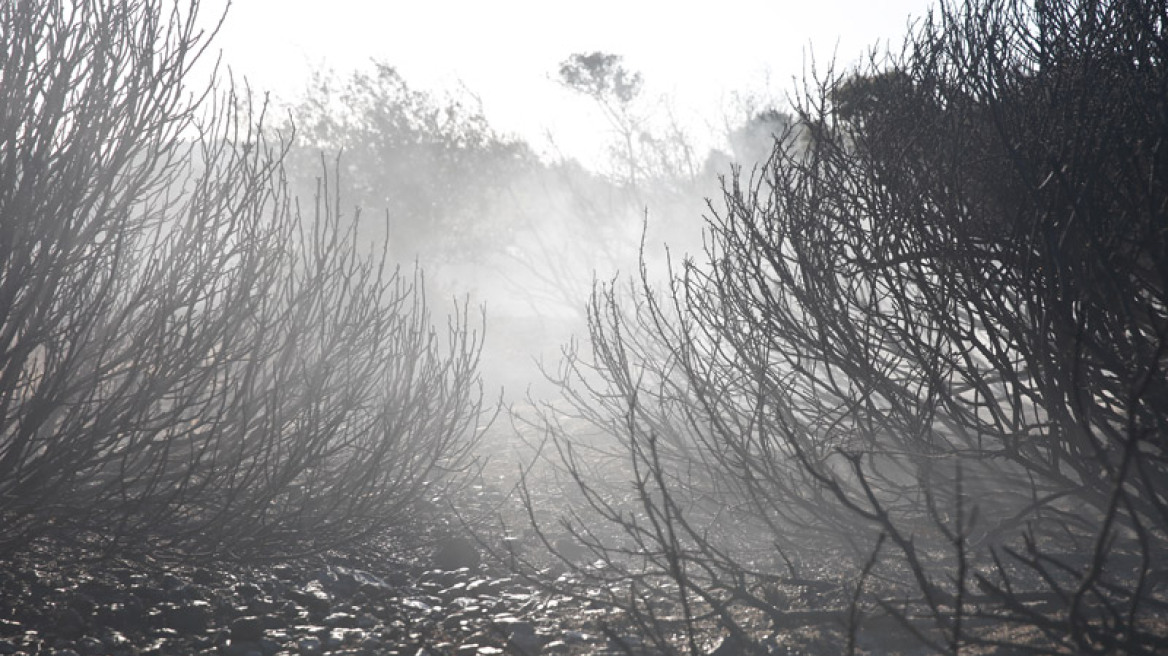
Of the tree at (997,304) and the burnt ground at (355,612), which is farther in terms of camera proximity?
the burnt ground at (355,612)

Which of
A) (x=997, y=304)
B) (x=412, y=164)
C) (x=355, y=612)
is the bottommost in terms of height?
(x=355, y=612)

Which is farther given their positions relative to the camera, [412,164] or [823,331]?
[412,164]

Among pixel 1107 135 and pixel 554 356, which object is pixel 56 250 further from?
pixel 554 356

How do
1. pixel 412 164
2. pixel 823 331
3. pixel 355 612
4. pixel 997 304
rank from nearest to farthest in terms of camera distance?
pixel 997 304
pixel 823 331
pixel 355 612
pixel 412 164

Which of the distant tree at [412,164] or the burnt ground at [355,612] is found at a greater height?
the distant tree at [412,164]

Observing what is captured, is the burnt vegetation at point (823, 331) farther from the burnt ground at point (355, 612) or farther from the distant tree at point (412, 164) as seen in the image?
the distant tree at point (412, 164)

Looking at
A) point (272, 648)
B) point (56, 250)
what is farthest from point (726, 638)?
point (56, 250)

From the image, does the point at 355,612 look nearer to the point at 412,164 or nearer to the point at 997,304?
the point at 997,304

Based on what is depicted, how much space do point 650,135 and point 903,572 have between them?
62.7 ft

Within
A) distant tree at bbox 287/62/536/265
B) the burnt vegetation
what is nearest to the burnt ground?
the burnt vegetation

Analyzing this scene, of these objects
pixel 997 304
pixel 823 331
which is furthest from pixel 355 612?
pixel 997 304

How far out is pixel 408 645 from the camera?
4.44 metres

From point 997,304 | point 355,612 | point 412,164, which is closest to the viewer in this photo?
point 997,304

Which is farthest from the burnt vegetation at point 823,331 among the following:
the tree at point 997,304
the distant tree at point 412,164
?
the distant tree at point 412,164
